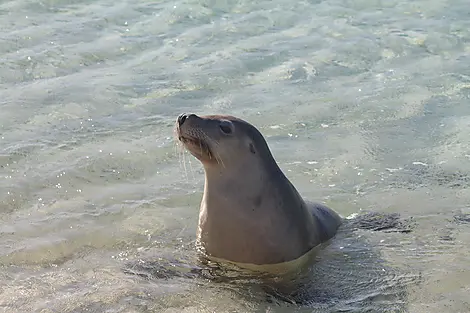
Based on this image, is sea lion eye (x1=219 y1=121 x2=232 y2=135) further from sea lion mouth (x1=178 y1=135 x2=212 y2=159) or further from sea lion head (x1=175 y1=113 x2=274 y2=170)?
sea lion mouth (x1=178 y1=135 x2=212 y2=159)

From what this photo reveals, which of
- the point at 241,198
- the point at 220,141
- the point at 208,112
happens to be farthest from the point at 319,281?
the point at 208,112

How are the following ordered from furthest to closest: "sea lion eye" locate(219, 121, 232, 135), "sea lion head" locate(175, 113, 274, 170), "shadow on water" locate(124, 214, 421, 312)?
"sea lion eye" locate(219, 121, 232, 135) → "sea lion head" locate(175, 113, 274, 170) → "shadow on water" locate(124, 214, 421, 312)

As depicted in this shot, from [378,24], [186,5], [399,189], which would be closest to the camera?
[399,189]

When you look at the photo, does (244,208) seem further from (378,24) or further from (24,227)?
(378,24)

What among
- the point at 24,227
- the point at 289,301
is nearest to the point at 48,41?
the point at 24,227

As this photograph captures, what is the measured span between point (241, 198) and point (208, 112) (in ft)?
9.23

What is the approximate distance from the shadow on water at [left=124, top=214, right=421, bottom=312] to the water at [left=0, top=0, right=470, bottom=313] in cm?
2

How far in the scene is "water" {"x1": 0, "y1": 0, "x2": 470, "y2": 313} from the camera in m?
4.66

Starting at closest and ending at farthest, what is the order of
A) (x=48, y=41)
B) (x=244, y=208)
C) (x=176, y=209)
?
(x=244, y=208), (x=176, y=209), (x=48, y=41)

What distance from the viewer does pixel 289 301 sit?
4441 millimetres

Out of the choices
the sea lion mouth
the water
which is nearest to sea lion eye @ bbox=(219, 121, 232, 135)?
the sea lion mouth

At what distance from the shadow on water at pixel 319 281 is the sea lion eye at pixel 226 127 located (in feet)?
2.39

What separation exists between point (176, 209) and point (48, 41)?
4413 millimetres

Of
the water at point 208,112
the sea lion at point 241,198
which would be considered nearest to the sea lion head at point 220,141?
the sea lion at point 241,198
